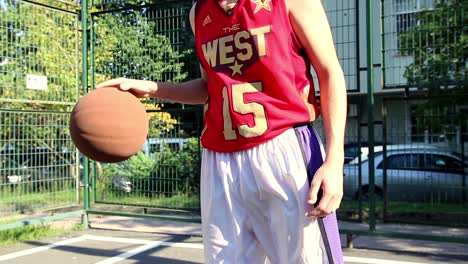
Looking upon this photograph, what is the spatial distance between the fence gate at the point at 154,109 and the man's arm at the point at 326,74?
4.68 meters

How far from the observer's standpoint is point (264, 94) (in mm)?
1921

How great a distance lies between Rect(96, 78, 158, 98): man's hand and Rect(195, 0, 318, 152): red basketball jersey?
386 millimetres

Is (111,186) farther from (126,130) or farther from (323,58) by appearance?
(323,58)

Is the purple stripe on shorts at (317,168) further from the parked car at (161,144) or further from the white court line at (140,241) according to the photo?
the parked car at (161,144)

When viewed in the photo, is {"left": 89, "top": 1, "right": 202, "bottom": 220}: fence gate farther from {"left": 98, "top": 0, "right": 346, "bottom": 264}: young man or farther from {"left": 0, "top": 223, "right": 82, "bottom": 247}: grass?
{"left": 98, "top": 0, "right": 346, "bottom": 264}: young man

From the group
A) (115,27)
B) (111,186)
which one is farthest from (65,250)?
(115,27)

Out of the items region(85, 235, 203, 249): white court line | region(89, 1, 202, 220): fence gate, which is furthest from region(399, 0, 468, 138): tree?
region(85, 235, 203, 249): white court line

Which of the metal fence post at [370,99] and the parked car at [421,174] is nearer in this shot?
the metal fence post at [370,99]

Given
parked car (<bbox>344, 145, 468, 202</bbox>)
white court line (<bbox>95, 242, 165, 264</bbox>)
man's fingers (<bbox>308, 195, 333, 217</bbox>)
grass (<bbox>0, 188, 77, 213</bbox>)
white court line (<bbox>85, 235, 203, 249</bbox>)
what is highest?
man's fingers (<bbox>308, 195, 333, 217</bbox>)

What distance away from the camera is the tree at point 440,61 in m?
5.66


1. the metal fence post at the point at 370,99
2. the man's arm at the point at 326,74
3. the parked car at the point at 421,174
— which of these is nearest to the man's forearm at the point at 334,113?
the man's arm at the point at 326,74

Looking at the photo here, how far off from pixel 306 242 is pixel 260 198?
24cm

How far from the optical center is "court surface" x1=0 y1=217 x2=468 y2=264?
5.58 meters

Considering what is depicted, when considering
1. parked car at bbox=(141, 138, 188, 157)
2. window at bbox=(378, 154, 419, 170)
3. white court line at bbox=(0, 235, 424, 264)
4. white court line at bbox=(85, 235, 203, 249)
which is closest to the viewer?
white court line at bbox=(0, 235, 424, 264)
